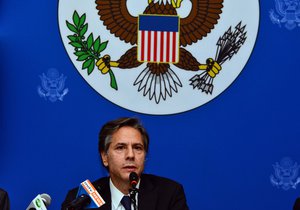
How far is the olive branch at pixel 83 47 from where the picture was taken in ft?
9.59

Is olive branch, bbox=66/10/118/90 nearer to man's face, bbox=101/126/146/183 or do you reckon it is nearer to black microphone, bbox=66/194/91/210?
man's face, bbox=101/126/146/183

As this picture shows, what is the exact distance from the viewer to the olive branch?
9.59 feet

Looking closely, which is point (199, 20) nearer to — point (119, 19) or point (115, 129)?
point (119, 19)

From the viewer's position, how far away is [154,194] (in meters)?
2.52

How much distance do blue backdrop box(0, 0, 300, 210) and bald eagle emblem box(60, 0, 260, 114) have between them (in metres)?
0.11

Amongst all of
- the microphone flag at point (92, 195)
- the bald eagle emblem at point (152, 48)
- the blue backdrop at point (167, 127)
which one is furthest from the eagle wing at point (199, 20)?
the microphone flag at point (92, 195)

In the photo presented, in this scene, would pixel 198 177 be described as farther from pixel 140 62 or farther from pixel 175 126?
pixel 140 62

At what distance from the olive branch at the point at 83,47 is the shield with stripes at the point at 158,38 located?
0.70 ft

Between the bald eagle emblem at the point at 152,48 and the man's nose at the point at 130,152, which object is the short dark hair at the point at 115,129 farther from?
the bald eagle emblem at the point at 152,48

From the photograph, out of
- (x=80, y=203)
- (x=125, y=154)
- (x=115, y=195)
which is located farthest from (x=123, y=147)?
(x=80, y=203)

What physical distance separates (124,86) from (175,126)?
329 millimetres

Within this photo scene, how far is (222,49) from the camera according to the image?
9.68 ft

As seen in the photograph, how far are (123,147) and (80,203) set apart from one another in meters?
0.54

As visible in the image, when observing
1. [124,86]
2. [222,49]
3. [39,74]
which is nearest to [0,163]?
[39,74]
